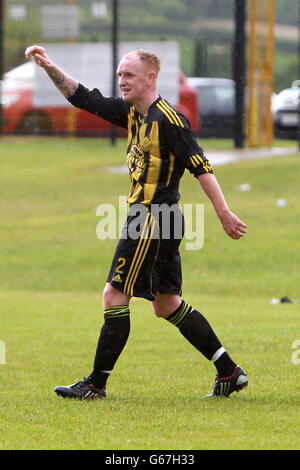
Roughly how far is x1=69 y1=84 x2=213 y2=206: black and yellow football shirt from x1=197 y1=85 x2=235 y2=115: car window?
2287 cm

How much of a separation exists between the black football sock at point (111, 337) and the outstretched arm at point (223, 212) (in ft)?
2.45

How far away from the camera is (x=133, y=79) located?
5.12 metres

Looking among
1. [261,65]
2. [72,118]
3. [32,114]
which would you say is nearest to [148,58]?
[261,65]

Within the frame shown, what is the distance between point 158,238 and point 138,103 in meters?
0.77

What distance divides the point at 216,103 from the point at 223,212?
23485 millimetres

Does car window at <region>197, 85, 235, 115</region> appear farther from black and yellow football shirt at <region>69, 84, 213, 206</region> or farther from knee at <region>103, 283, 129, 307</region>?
knee at <region>103, 283, 129, 307</region>

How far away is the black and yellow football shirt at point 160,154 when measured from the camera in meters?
4.99

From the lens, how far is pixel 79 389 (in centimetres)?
521

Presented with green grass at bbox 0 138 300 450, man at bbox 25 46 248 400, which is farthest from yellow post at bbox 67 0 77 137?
man at bbox 25 46 248 400

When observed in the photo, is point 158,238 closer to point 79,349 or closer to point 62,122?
point 79,349

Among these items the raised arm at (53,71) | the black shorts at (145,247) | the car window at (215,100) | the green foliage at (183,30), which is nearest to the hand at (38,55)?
the raised arm at (53,71)

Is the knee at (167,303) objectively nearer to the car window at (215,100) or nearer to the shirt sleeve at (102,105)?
the shirt sleeve at (102,105)

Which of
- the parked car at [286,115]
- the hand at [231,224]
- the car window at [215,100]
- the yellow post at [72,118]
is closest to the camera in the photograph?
the hand at [231,224]

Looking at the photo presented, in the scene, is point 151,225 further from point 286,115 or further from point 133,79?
point 286,115
